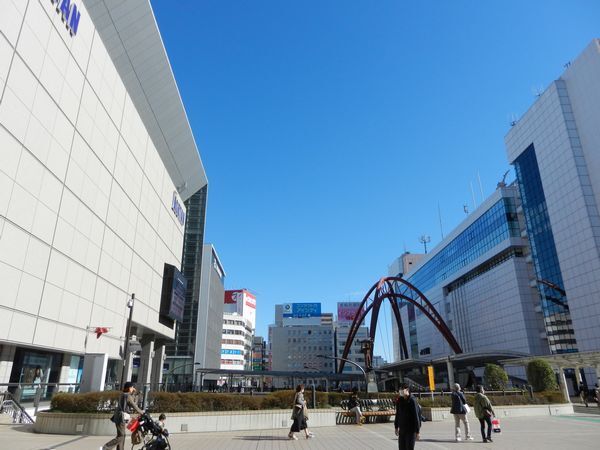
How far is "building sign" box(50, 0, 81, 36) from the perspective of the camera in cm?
2261

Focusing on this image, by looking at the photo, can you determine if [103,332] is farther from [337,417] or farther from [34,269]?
[337,417]

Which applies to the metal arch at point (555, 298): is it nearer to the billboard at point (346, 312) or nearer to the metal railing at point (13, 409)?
the metal railing at point (13, 409)

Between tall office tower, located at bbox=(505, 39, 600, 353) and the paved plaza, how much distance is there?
4229 cm

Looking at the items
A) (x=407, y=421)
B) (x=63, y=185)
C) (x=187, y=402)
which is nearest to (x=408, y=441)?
(x=407, y=421)

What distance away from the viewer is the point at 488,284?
74750mm

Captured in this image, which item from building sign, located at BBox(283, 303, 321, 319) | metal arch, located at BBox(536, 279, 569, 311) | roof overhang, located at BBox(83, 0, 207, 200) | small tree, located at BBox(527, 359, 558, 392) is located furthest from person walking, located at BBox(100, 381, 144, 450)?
building sign, located at BBox(283, 303, 321, 319)

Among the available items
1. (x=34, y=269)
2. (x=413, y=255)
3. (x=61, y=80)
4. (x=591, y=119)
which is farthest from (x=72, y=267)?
(x=413, y=255)

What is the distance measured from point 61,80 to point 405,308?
11645 cm

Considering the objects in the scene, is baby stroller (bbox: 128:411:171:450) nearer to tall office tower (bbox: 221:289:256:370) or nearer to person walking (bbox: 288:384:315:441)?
person walking (bbox: 288:384:315:441)

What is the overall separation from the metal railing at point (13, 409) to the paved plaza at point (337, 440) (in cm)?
48

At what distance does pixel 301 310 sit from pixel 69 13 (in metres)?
138

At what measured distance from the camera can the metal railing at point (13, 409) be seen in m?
16.5

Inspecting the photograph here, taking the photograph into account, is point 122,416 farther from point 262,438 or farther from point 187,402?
point 187,402

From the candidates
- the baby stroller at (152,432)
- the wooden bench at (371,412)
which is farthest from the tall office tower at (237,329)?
the baby stroller at (152,432)
